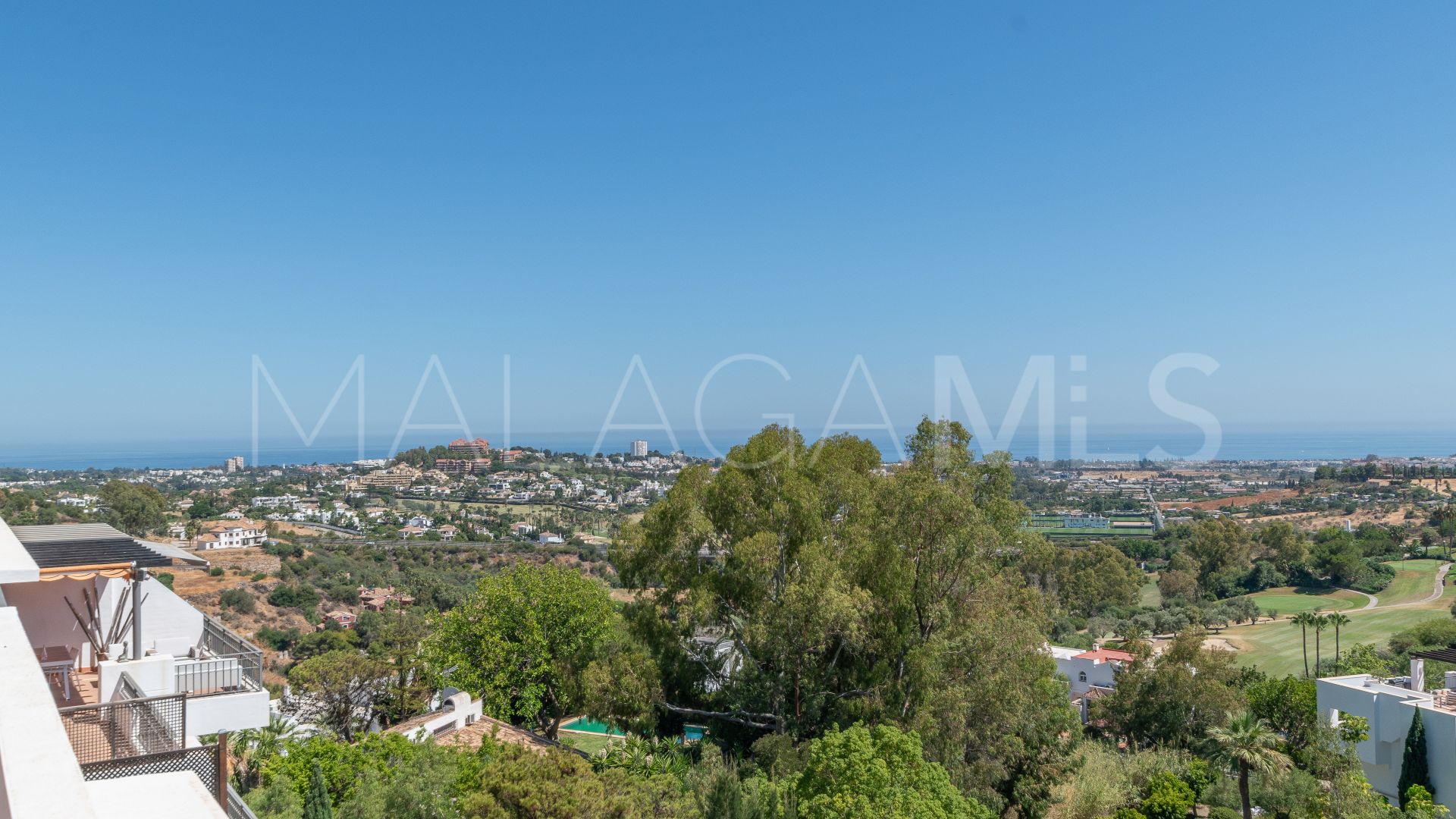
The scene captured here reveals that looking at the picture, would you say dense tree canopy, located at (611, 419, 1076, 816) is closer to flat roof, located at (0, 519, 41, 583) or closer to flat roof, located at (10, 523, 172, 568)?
flat roof, located at (10, 523, 172, 568)

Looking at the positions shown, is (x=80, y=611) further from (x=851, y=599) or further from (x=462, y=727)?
(x=851, y=599)

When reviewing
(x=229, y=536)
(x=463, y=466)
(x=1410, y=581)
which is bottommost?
(x=1410, y=581)

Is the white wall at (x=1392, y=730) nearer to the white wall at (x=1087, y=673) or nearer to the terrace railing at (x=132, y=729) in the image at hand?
the white wall at (x=1087, y=673)

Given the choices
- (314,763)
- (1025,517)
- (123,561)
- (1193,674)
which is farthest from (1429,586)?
(123,561)

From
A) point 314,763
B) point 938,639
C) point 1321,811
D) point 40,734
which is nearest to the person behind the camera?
point 40,734

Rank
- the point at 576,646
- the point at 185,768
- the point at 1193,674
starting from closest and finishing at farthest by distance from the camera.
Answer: the point at 185,768 → the point at 576,646 → the point at 1193,674

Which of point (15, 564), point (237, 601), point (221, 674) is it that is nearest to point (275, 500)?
point (237, 601)

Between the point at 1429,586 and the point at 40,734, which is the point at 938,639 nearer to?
the point at 40,734
